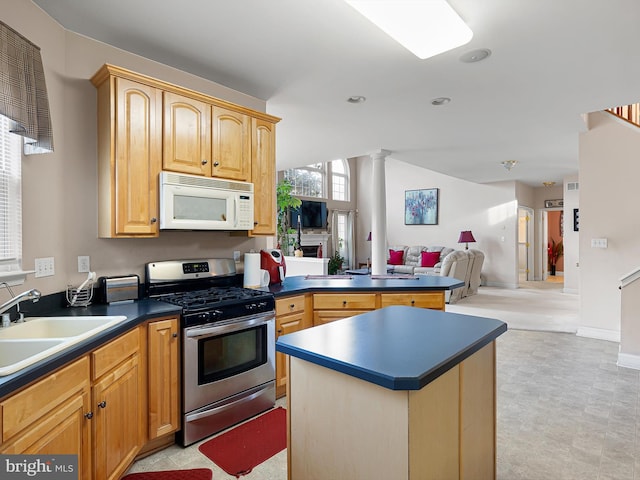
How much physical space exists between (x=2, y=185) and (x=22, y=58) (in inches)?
24.7

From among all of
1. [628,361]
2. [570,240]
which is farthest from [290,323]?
[570,240]

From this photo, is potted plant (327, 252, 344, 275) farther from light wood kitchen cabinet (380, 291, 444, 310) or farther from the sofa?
light wood kitchen cabinet (380, 291, 444, 310)

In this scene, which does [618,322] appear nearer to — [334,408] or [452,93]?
[452,93]

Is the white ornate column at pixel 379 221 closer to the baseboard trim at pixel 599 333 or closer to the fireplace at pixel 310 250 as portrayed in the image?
the baseboard trim at pixel 599 333

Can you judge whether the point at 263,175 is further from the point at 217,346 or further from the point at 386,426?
the point at 386,426

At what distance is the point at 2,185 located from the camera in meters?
1.79

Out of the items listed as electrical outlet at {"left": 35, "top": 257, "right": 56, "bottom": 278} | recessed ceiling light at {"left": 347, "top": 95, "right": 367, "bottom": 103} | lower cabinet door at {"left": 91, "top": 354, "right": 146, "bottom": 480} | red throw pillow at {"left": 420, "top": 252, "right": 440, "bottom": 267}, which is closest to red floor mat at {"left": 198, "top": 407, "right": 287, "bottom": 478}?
lower cabinet door at {"left": 91, "top": 354, "right": 146, "bottom": 480}

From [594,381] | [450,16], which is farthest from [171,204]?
[594,381]

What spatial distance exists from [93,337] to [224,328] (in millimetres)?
852

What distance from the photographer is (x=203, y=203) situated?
105 inches

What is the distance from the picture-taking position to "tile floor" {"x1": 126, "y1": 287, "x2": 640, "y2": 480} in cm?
206

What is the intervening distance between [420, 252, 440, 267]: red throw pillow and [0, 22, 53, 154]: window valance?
794cm

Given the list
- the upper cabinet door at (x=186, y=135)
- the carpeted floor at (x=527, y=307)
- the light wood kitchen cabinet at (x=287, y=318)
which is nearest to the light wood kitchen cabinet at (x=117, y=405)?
the light wood kitchen cabinet at (x=287, y=318)

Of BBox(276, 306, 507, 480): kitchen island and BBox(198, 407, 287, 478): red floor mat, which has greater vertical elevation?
BBox(276, 306, 507, 480): kitchen island
